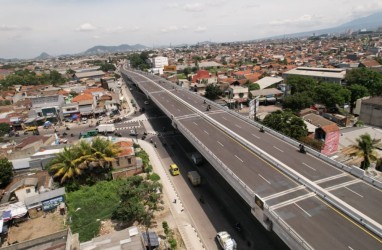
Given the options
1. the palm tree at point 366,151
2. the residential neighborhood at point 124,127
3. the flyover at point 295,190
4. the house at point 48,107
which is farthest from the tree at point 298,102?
the house at point 48,107

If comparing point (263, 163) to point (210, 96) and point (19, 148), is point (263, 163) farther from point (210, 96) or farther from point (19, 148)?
point (210, 96)

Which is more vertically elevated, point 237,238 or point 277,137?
point 277,137

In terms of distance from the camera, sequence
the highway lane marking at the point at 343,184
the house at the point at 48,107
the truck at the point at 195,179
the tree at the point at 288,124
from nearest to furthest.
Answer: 1. the highway lane marking at the point at 343,184
2. the truck at the point at 195,179
3. the tree at the point at 288,124
4. the house at the point at 48,107

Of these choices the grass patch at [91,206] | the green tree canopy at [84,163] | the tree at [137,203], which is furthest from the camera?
the green tree canopy at [84,163]

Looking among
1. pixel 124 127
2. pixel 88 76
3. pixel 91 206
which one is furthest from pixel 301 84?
pixel 88 76

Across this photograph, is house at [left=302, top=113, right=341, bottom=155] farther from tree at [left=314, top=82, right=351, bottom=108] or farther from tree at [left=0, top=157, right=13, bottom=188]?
tree at [left=0, top=157, right=13, bottom=188]

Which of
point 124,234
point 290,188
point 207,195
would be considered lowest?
point 207,195

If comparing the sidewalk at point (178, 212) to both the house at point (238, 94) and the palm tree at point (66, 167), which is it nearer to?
the palm tree at point (66, 167)

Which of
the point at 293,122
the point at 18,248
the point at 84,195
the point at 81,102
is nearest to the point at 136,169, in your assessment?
the point at 84,195
